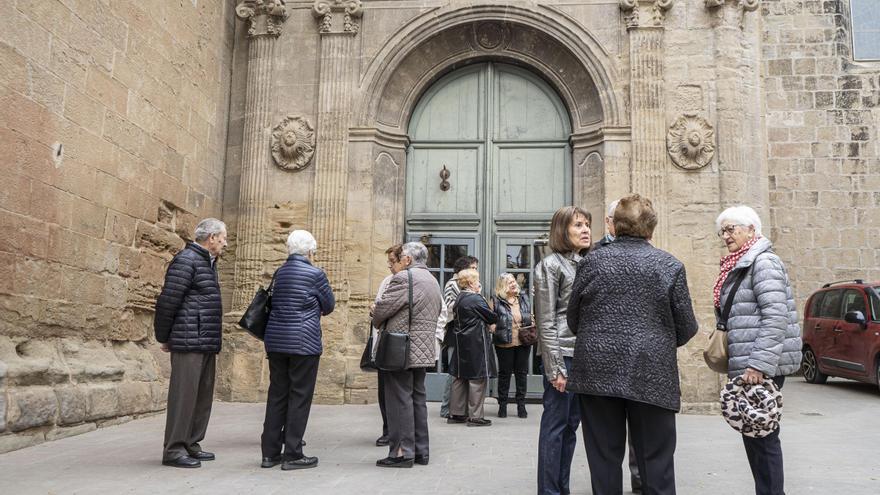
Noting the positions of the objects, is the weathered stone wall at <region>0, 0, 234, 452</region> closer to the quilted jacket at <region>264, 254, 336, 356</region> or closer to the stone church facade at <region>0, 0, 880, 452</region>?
the stone church facade at <region>0, 0, 880, 452</region>

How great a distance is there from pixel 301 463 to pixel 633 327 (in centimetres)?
274

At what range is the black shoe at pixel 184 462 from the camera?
470 centimetres

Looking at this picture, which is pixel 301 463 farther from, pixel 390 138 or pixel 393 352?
pixel 390 138

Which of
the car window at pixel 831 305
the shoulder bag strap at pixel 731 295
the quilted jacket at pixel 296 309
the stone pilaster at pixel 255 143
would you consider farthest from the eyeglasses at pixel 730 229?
the car window at pixel 831 305

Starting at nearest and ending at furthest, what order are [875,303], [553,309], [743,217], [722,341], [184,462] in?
1. [722,341]
2. [743,217]
3. [553,309]
4. [184,462]
5. [875,303]

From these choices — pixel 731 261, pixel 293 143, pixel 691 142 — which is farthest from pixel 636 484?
pixel 293 143

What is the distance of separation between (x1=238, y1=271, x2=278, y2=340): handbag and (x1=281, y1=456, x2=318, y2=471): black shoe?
86 centimetres

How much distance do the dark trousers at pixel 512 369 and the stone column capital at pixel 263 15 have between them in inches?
197

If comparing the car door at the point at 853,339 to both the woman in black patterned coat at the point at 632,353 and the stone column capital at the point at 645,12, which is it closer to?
the stone column capital at the point at 645,12

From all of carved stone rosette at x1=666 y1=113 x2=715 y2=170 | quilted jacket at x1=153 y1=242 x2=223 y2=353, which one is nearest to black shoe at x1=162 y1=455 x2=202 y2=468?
quilted jacket at x1=153 y1=242 x2=223 y2=353

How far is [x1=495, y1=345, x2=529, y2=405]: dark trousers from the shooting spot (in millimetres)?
7445

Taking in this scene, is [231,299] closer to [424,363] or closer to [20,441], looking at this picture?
[20,441]

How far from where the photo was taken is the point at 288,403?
481 cm

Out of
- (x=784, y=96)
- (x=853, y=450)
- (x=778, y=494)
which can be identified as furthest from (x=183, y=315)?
(x=784, y=96)
